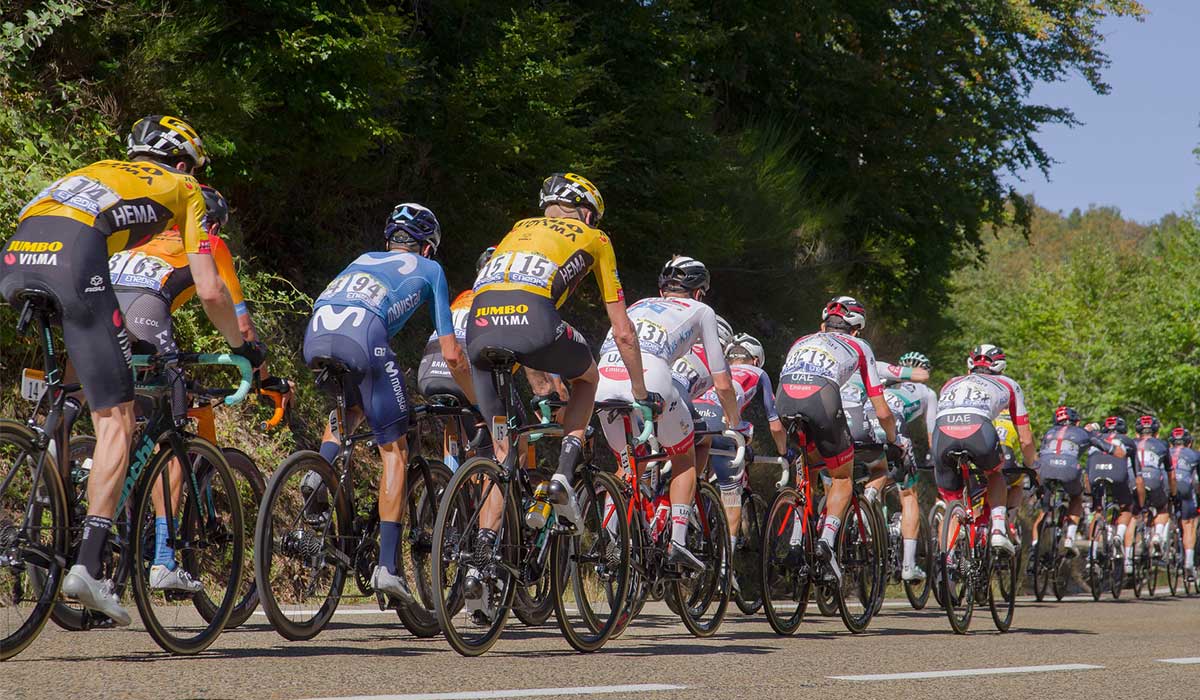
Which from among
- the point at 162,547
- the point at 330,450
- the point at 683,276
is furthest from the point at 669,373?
the point at 162,547

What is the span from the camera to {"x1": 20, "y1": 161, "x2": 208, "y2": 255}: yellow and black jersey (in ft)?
19.8

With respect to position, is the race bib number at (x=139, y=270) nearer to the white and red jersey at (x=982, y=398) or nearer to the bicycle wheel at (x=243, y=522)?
the bicycle wheel at (x=243, y=522)

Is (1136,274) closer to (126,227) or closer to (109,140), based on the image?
(109,140)

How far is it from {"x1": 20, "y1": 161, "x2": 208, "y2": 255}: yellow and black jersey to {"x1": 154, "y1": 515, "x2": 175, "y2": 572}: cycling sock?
120 cm

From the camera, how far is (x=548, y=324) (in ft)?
23.5

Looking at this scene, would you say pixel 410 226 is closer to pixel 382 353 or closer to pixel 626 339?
pixel 382 353

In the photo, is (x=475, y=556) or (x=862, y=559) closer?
(x=475, y=556)

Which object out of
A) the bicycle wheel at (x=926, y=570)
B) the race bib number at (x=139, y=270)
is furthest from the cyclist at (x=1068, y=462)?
the race bib number at (x=139, y=270)

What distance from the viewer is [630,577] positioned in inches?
308

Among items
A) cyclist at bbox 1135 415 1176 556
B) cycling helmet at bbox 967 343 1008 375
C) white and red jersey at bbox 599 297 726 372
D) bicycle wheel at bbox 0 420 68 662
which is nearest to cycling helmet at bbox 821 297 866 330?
cycling helmet at bbox 967 343 1008 375

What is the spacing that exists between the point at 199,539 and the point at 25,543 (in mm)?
1031

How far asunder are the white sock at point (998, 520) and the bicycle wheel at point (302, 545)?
6147mm

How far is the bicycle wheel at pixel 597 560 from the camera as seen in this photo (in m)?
7.38

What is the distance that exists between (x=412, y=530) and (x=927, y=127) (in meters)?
20.5
